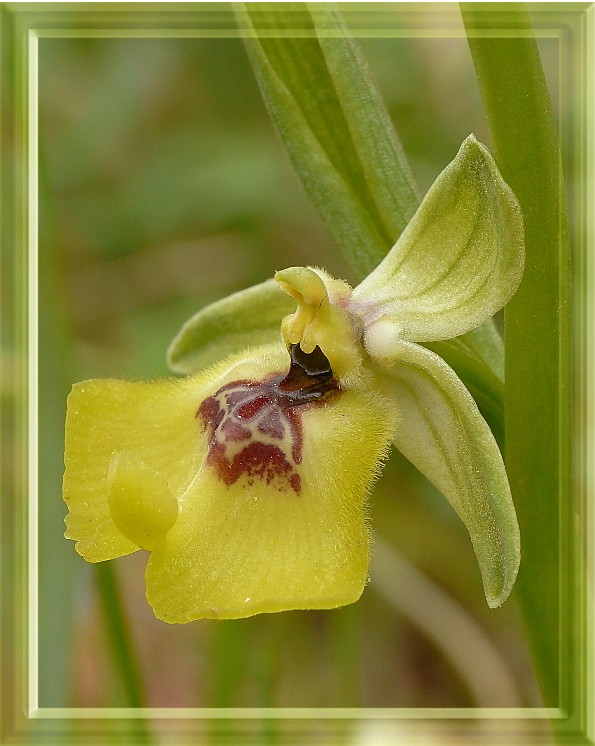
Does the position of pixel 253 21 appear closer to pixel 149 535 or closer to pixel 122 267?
pixel 149 535

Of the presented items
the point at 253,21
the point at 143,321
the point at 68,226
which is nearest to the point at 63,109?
the point at 68,226

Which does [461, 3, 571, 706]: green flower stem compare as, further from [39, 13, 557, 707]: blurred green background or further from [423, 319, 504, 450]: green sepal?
[39, 13, 557, 707]: blurred green background

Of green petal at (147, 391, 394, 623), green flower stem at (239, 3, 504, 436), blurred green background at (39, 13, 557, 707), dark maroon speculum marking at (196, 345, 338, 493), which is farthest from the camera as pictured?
blurred green background at (39, 13, 557, 707)

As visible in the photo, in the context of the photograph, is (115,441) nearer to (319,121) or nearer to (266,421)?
(266,421)

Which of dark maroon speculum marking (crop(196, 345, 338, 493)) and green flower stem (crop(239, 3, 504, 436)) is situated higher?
green flower stem (crop(239, 3, 504, 436))

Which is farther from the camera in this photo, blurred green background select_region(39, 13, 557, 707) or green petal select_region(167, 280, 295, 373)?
blurred green background select_region(39, 13, 557, 707)

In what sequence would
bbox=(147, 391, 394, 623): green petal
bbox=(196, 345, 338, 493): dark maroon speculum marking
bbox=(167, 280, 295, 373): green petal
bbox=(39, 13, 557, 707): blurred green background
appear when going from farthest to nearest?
bbox=(39, 13, 557, 707): blurred green background
bbox=(167, 280, 295, 373): green petal
bbox=(196, 345, 338, 493): dark maroon speculum marking
bbox=(147, 391, 394, 623): green petal

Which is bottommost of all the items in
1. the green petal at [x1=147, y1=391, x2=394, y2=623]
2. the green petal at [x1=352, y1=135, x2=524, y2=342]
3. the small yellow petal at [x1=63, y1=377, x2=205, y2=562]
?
the green petal at [x1=147, y1=391, x2=394, y2=623]

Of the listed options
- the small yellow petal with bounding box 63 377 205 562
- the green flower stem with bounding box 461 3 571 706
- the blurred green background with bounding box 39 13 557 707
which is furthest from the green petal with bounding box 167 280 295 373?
the blurred green background with bounding box 39 13 557 707
